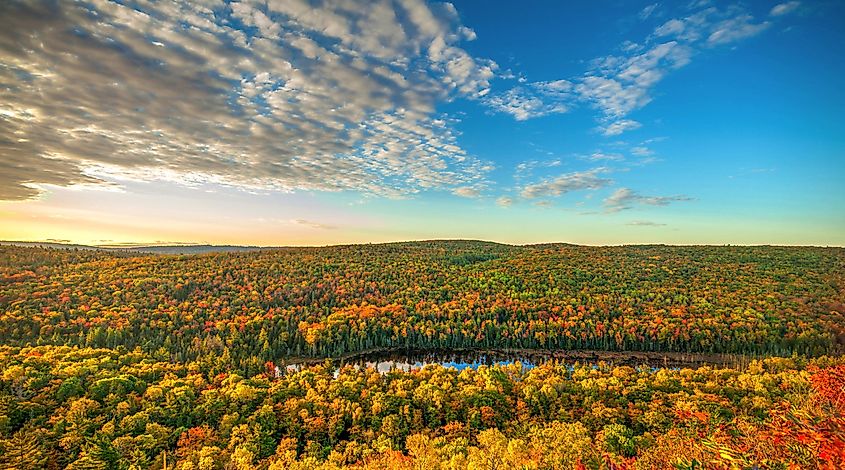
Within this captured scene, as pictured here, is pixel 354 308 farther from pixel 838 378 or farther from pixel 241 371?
pixel 838 378

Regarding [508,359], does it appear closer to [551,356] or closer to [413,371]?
[551,356]

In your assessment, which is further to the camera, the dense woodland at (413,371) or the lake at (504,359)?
the lake at (504,359)

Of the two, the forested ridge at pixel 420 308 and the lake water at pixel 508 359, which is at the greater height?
the forested ridge at pixel 420 308

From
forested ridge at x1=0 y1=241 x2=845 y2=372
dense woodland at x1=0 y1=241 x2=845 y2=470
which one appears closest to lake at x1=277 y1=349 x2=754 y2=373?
forested ridge at x1=0 y1=241 x2=845 y2=372

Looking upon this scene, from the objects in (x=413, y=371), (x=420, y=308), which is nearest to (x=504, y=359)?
(x=420, y=308)

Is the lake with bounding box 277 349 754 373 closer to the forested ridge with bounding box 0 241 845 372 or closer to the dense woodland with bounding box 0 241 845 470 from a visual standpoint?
the forested ridge with bounding box 0 241 845 372

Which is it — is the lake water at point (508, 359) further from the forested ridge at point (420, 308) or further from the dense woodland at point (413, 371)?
the dense woodland at point (413, 371)

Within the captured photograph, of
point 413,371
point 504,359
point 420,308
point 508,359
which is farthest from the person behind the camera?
point 420,308

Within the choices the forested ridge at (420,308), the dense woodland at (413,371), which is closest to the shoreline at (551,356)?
the forested ridge at (420,308)
